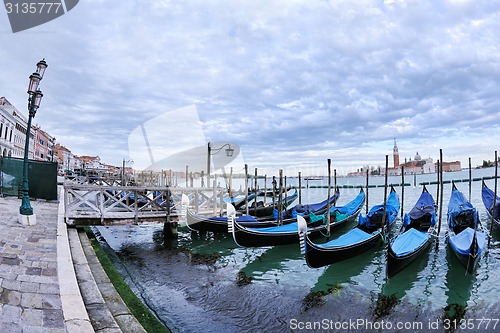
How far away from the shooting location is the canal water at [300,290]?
15.9 feet

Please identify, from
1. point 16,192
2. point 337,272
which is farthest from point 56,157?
point 337,272

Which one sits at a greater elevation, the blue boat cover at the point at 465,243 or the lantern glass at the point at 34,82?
the lantern glass at the point at 34,82

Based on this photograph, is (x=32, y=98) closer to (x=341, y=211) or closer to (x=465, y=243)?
(x=465, y=243)

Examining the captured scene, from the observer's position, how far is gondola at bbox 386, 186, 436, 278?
656cm

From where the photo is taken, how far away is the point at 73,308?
2.77 m

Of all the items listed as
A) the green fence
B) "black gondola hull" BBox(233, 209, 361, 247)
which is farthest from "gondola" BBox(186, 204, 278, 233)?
the green fence

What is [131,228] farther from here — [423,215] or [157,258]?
[423,215]

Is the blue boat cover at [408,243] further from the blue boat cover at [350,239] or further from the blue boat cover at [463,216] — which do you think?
the blue boat cover at [463,216]

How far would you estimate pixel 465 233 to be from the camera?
7.95 metres

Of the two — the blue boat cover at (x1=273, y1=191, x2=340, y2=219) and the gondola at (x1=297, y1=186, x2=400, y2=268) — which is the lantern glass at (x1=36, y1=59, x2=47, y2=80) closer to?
the gondola at (x1=297, y1=186, x2=400, y2=268)

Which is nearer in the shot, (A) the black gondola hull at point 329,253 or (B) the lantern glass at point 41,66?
(B) the lantern glass at point 41,66

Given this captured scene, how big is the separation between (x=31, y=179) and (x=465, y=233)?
13.5 metres

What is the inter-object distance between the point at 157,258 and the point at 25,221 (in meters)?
2.95

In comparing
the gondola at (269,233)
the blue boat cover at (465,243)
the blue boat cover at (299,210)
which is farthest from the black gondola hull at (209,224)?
the blue boat cover at (465,243)
